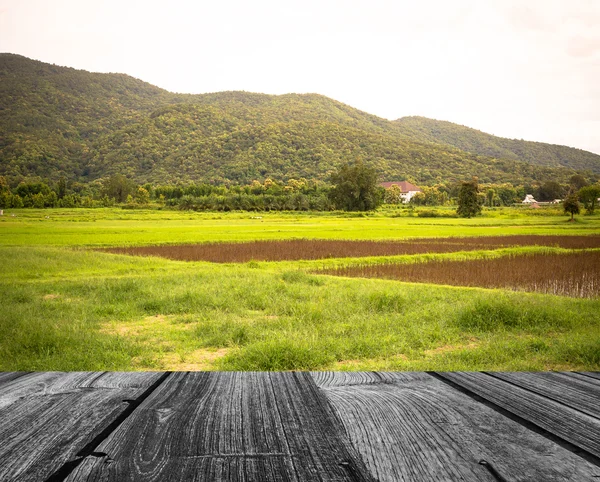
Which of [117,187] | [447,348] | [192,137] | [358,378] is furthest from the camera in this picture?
[192,137]

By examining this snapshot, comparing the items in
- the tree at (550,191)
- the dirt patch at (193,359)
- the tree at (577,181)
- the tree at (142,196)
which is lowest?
the dirt patch at (193,359)

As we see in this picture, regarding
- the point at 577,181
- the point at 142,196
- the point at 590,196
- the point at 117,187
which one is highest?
the point at 577,181

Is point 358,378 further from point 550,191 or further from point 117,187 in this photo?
point 550,191

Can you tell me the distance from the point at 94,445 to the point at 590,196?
6.40 metres

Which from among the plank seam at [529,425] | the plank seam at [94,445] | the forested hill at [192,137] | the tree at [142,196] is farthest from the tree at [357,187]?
the plank seam at [94,445]

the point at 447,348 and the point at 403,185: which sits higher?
the point at 403,185

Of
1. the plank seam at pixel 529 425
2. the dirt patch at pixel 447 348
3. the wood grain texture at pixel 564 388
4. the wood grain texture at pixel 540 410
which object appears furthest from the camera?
the dirt patch at pixel 447 348

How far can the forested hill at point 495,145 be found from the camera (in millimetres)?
5719

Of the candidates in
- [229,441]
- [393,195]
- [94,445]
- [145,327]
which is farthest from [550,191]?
[94,445]

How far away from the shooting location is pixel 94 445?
863 mm

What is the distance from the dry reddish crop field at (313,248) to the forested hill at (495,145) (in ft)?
5.21

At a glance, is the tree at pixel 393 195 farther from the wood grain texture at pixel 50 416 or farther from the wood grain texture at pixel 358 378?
the wood grain texture at pixel 50 416

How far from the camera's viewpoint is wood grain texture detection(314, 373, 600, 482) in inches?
30.8

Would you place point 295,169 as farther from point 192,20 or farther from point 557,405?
point 557,405
